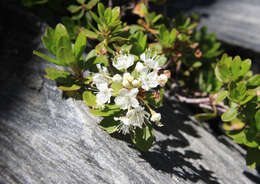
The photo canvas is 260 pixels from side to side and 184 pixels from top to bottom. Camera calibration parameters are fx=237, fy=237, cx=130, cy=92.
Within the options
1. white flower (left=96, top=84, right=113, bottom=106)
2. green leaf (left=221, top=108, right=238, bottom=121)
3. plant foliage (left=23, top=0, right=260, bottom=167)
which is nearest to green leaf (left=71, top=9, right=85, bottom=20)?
plant foliage (left=23, top=0, right=260, bottom=167)

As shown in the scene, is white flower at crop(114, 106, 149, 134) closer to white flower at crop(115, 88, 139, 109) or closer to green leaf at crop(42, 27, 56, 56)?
white flower at crop(115, 88, 139, 109)

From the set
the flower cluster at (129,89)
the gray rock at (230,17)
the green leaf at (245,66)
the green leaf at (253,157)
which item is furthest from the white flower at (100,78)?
the gray rock at (230,17)

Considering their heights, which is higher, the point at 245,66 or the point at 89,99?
the point at 245,66

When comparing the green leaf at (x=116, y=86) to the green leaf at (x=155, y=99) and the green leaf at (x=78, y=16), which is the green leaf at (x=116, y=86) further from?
the green leaf at (x=78, y=16)

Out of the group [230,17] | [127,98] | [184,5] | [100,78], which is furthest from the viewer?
[184,5]

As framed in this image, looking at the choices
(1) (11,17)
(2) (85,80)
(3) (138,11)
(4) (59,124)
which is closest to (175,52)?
(3) (138,11)

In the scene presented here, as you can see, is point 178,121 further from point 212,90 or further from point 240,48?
point 240,48

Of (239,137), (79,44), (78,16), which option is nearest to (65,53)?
(79,44)

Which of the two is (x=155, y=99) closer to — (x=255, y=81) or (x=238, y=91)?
(x=238, y=91)
